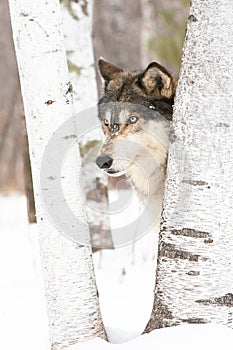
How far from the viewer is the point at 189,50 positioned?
2918mm

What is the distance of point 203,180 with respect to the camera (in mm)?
2889

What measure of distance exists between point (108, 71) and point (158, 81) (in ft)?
2.48

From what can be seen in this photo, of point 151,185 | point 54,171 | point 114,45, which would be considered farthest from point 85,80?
point 114,45

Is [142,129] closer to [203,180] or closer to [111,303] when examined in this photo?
[111,303]

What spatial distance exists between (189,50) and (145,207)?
6.52 feet

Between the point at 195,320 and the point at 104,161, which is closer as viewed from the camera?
the point at 195,320

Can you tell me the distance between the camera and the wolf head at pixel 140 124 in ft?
13.8

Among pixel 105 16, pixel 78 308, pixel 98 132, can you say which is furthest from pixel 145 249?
pixel 105 16

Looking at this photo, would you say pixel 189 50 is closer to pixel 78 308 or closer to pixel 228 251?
pixel 228 251

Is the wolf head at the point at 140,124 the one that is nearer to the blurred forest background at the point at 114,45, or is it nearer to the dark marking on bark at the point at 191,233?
the dark marking on bark at the point at 191,233

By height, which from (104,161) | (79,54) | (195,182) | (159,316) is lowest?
(159,316)

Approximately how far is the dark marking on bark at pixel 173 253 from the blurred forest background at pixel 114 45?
896 cm

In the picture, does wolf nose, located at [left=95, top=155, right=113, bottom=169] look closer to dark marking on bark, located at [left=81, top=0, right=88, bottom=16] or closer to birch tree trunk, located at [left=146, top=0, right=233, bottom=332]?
birch tree trunk, located at [left=146, top=0, right=233, bottom=332]

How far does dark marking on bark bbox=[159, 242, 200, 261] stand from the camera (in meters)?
2.92
